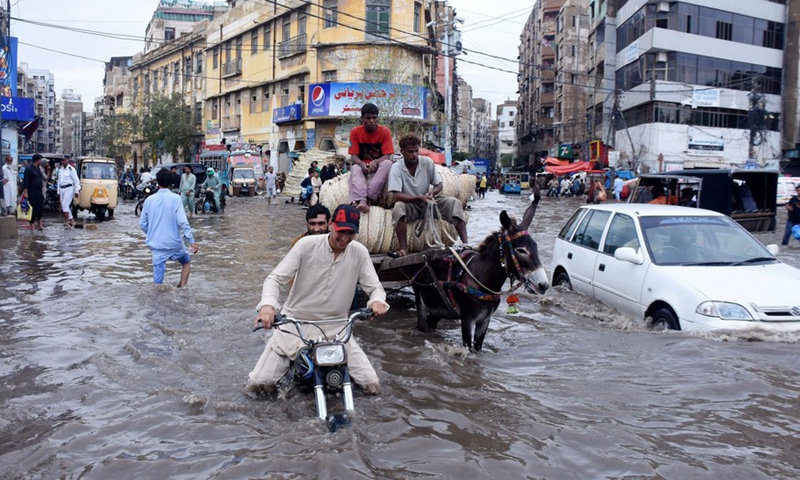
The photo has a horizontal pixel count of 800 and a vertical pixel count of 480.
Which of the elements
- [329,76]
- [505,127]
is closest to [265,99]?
[329,76]

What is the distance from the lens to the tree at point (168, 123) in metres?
59.6

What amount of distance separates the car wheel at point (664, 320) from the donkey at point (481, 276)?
1945 millimetres

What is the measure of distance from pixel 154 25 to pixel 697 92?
56.6 m

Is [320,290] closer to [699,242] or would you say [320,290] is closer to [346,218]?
[346,218]

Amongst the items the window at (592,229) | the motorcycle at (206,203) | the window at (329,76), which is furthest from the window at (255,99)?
the window at (592,229)

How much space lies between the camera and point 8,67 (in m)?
23.0

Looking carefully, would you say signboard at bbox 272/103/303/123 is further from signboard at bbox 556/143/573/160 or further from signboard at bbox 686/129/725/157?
signboard at bbox 556/143/573/160

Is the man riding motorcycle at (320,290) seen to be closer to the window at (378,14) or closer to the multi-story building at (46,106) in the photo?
the window at (378,14)

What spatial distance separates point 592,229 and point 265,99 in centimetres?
4429

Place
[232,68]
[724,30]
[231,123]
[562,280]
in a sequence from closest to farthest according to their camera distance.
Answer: [562,280] < [724,30] < [232,68] < [231,123]

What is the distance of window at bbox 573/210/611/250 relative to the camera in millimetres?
9258

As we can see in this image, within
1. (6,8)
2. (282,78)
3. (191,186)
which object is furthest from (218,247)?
(282,78)

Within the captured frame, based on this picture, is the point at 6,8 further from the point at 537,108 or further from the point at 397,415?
the point at 537,108

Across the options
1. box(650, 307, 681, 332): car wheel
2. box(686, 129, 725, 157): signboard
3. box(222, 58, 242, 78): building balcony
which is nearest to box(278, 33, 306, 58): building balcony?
box(222, 58, 242, 78): building balcony
